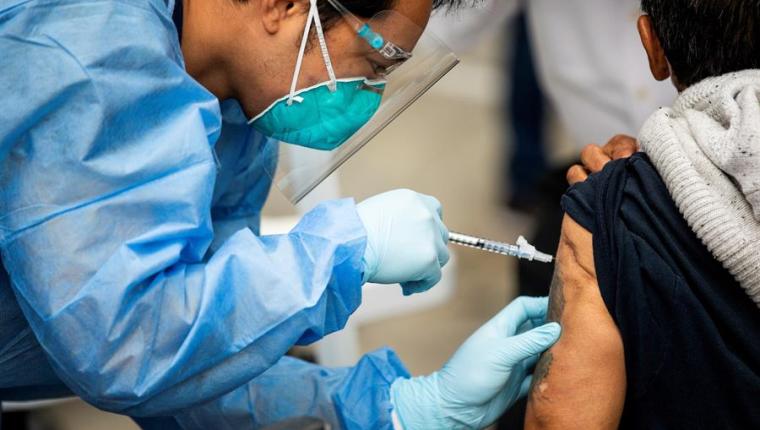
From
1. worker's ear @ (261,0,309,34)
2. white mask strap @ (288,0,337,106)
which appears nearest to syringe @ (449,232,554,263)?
white mask strap @ (288,0,337,106)

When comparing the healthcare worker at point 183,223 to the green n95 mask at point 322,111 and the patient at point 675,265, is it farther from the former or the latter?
the patient at point 675,265

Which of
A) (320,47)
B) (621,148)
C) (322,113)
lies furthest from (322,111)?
(621,148)

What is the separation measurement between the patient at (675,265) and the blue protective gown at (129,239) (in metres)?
0.37

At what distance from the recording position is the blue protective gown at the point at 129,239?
1355 millimetres

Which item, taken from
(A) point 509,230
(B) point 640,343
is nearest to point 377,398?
(B) point 640,343

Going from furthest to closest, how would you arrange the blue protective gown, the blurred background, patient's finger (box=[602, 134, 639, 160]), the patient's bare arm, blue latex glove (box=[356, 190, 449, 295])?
the blurred background < patient's finger (box=[602, 134, 639, 160]) < blue latex glove (box=[356, 190, 449, 295]) < the patient's bare arm < the blue protective gown

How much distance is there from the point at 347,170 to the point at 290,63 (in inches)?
90.6

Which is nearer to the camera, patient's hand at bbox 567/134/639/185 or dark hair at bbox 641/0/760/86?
dark hair at bbox 641/0/760/86

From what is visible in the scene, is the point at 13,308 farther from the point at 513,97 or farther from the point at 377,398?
the point at 513,97

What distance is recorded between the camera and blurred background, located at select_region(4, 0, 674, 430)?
2371mm

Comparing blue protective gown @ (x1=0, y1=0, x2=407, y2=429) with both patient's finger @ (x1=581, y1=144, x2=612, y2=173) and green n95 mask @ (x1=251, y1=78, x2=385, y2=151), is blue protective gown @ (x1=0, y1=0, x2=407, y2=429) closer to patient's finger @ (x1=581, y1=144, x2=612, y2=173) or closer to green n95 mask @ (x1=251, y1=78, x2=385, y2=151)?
green n95 mask @ (x1=251, y1=78, x2=385, y2=151)

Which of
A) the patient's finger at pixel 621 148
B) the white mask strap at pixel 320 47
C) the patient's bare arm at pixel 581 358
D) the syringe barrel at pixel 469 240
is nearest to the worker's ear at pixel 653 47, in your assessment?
the patient's finger at pixel 621 148

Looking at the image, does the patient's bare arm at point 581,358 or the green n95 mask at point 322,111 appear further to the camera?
the green n95 mask at point 322,111

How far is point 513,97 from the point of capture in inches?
147
